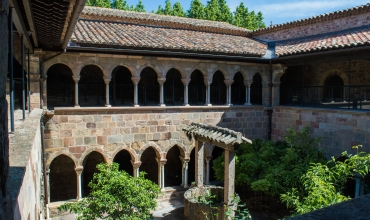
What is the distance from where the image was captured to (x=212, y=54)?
1095 centimetres

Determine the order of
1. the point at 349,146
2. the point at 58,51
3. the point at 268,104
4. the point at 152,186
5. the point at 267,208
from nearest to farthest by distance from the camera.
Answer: the point at 152,186, the point at 58,51, the point at 349,146, the point at 267,208, the point at 268,104

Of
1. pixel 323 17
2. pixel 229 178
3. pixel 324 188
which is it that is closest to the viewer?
pixel 324 188

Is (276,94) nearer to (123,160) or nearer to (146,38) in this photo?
(146,38)

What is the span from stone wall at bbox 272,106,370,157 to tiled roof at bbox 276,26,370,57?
6.70 ft

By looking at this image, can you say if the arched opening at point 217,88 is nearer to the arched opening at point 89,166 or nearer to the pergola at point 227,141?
the pergola at point 227,141

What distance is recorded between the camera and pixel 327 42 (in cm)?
1120

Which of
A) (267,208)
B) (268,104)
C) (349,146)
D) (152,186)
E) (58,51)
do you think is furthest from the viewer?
(268,104)

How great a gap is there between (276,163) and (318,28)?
680cm

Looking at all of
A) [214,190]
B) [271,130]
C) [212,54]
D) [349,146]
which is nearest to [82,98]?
[212,54]

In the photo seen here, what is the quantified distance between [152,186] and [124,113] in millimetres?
3317

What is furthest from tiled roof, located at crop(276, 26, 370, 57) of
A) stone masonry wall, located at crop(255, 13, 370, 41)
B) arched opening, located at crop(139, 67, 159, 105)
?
arched opening, located at crop(139, 67, 159, 105)

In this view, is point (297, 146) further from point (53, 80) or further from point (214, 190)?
point (53, 80)

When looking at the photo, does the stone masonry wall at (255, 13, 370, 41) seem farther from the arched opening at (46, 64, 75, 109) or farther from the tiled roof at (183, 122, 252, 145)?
the arched opening at (46, 64, 75, 109)

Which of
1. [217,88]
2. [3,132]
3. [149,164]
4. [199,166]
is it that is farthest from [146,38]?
[3,132]
